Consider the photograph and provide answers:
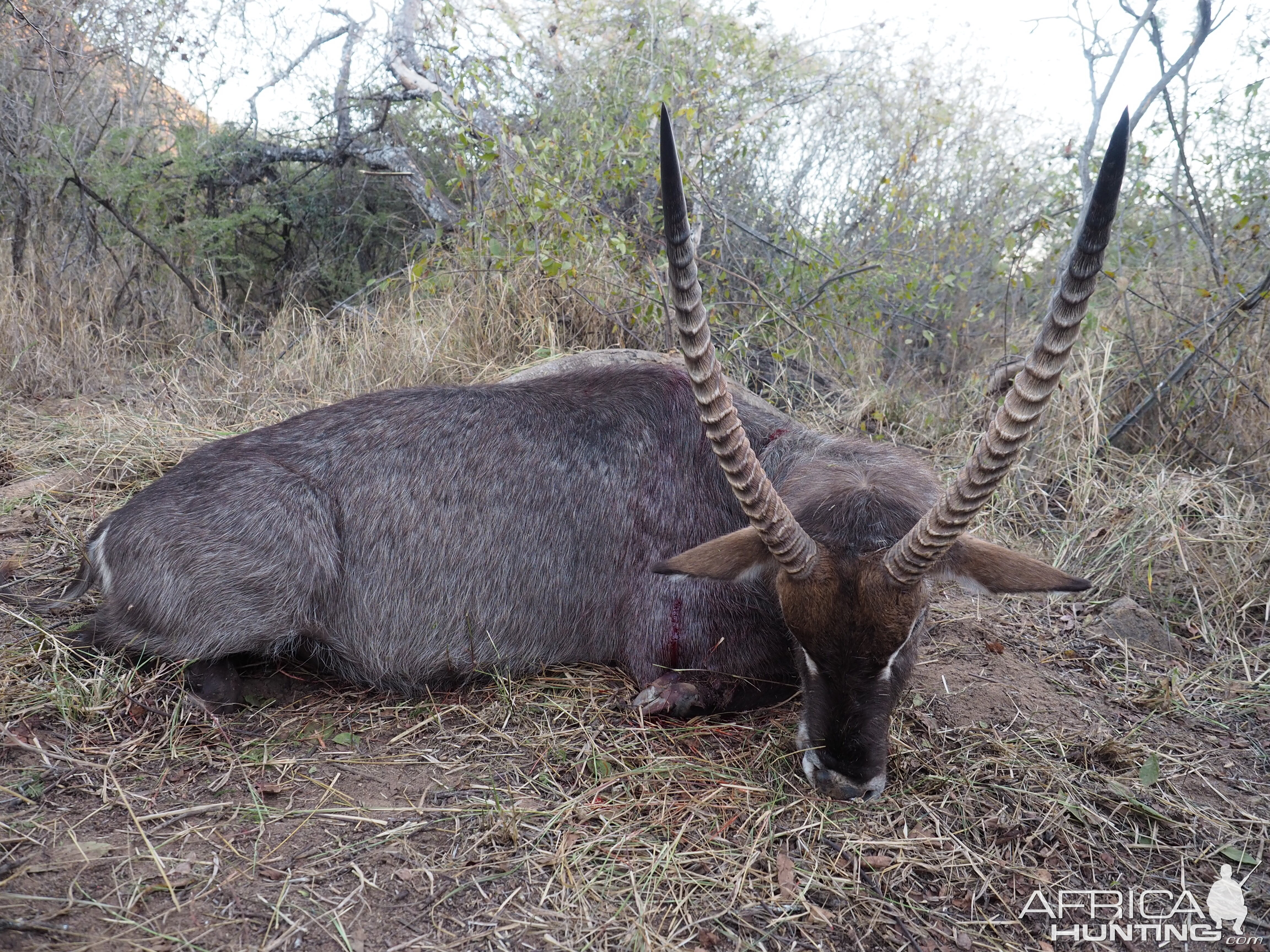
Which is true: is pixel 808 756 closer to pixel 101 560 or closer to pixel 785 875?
pixel 785 875

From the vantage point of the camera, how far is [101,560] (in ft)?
10.9

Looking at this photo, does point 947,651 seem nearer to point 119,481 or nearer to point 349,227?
point 119,481

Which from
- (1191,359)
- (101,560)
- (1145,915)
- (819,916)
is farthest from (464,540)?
(1191,359)

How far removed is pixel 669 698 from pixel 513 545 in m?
0.84

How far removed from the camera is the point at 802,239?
633 cm

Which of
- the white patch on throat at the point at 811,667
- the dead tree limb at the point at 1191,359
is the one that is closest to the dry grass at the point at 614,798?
the white patch on throat at the point at 811,667

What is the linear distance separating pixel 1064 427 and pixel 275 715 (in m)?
4.56

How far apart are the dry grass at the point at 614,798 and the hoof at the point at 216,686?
0.07 m

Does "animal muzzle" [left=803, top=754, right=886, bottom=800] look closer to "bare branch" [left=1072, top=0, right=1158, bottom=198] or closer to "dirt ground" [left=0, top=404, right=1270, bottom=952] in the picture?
"dirt ground" [left=0, top=404, right=1270, bottom=952]

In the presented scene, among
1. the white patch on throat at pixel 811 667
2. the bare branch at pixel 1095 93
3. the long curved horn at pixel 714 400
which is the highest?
the bare branch at pixel 1095 93

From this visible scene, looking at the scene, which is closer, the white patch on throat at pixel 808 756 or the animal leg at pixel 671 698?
the white patch on throat at pixel 808 756

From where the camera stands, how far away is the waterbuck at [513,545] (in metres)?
2.95

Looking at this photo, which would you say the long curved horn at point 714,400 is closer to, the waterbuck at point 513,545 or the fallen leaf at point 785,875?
the waterbuck at point 513,545

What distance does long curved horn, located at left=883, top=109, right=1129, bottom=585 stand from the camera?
75.6 inches
